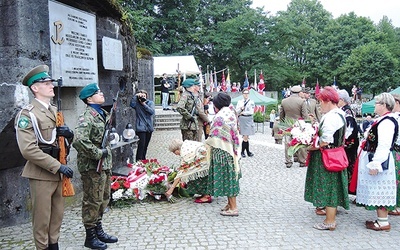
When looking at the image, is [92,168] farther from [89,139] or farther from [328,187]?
[328,187]

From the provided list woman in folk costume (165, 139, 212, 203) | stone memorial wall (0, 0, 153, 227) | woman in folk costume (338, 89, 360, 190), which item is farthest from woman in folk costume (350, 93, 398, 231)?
stone memorial wall (0, 0, 153, 227)

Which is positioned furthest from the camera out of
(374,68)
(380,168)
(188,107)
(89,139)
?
(374,68)

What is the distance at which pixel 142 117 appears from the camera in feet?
27.6

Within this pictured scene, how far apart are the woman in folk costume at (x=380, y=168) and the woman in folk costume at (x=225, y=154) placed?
66.3 inches

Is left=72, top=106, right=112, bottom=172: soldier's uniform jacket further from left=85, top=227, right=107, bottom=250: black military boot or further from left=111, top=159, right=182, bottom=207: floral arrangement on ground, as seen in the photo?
left=111, top=159, right=182, bottom=207: floral arrangement on ground

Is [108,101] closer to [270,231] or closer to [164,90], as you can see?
[270,231]

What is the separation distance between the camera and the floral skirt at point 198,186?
6.10 m

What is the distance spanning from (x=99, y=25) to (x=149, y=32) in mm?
27103

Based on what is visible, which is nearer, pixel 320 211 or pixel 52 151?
pixel 52 151

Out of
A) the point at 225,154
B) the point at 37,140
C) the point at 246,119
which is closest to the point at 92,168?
the point at 37,140

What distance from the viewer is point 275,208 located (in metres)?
5.77

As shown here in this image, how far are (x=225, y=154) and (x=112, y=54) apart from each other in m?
3.27

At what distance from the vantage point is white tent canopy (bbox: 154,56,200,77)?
23.8 meters

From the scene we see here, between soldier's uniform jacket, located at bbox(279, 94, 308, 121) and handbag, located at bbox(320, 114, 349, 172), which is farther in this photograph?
soldier's uniform jacket, located at bbox(279, 94, 308, 121)
